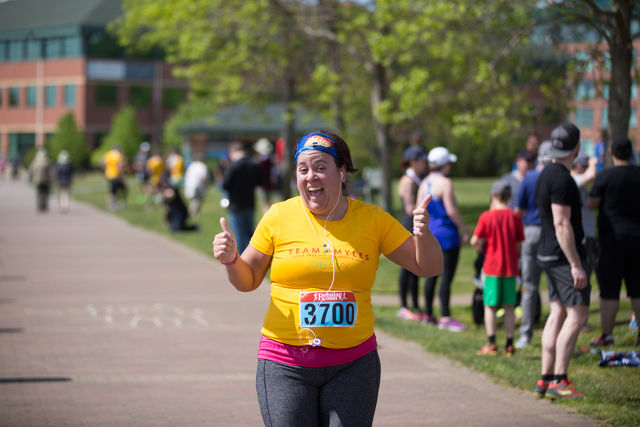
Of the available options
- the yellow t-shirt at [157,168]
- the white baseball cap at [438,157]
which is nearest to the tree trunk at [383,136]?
the yellow t-shirt at [157,168]

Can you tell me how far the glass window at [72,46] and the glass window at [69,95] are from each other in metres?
2.65

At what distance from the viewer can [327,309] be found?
13.1 ft

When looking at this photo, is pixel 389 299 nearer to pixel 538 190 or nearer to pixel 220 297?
pixel 220 297

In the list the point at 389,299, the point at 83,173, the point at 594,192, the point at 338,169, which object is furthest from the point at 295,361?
the point at 83,173

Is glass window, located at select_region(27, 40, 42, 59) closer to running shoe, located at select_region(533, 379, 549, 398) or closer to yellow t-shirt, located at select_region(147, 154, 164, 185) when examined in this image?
yellow t-shirt, located at select_region(147, 154, 164, 185)

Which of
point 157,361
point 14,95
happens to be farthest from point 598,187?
point 14,95

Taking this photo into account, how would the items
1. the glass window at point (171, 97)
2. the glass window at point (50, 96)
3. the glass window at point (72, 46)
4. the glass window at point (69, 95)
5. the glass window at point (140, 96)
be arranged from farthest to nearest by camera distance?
the glass window at point (171, 97), the glass window at point (140, 96), the glass window at point (50, 96), the glass window at point (69, 95), the glass window at point (72, 46)

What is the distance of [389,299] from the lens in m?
12.2

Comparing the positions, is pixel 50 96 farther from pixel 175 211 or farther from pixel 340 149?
pixel 340 149

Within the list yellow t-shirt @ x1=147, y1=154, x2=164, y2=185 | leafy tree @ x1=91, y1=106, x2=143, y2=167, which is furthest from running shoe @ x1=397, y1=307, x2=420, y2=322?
leafy tree @ x1=91, y1=106, x2=143, y2=167

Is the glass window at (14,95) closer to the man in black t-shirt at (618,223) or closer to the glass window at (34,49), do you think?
the glass window at (34,49)

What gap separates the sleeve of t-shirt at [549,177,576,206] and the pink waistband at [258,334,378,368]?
2844 mm

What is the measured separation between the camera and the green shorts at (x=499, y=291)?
827 centimetres

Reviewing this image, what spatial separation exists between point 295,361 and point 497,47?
16958 millimetres
